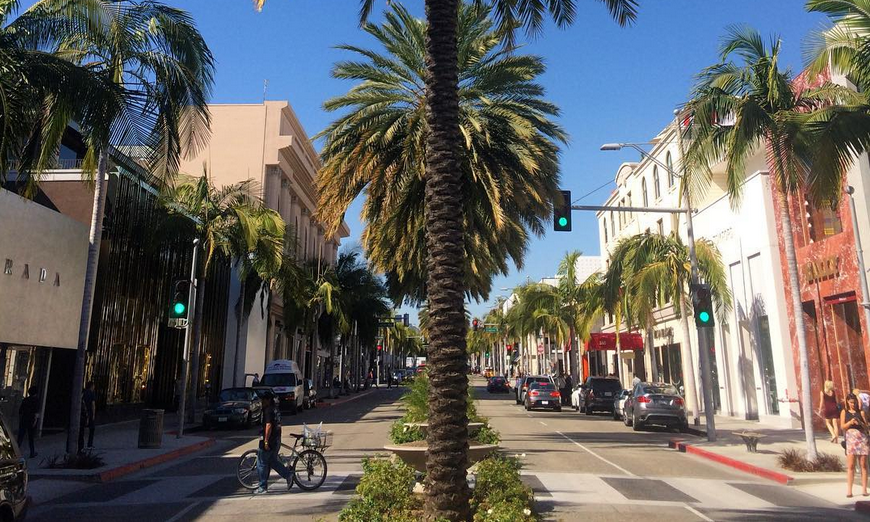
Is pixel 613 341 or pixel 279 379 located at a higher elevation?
pixel 613 341

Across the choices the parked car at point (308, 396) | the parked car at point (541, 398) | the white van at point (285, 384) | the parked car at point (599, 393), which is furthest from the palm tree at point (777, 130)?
the parked car at point (308, 396)

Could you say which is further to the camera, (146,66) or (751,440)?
(751,440)

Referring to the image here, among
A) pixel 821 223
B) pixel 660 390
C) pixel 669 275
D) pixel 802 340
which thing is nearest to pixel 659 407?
pixel 660 390

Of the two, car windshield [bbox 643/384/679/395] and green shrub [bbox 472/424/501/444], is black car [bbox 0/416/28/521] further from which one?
car windshield [bbox 643/384/679/395]

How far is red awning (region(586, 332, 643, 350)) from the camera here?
3912cm

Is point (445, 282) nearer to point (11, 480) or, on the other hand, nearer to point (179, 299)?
point (11, 480)

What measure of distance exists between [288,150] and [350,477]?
4017 cm

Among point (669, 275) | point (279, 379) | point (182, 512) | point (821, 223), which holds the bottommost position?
point (182, 512)

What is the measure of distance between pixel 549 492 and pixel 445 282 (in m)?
6.23

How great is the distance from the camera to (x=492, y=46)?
61.5 ft

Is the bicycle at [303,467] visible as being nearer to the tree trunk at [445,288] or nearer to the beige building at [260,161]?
the tree trunk at [445,288]

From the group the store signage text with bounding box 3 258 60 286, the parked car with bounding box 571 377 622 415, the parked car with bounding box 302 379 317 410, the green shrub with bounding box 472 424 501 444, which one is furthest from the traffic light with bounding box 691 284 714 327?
the parked car with bounding box 302 379 317 410

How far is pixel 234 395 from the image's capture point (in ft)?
84.4

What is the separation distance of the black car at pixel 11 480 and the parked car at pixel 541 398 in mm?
30155
